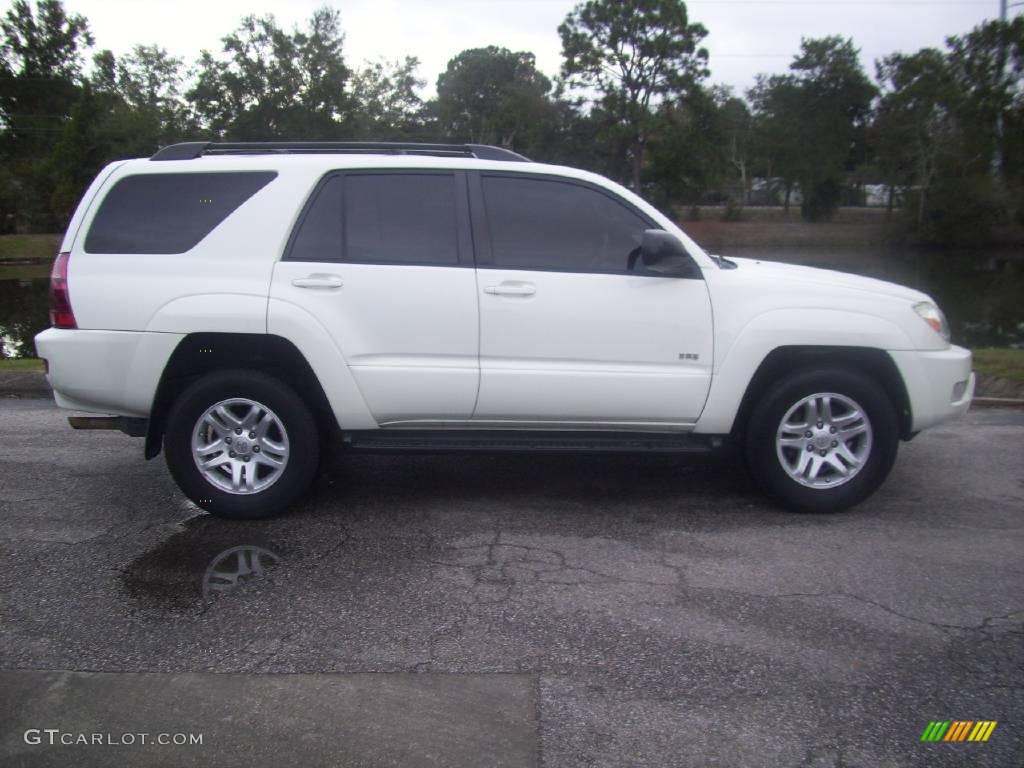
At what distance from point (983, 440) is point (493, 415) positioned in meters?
4.11

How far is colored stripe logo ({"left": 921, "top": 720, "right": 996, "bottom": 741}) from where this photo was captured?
9.64 ft

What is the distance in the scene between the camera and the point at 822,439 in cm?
508

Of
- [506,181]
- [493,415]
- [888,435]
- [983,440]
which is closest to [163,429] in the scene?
[493,415]

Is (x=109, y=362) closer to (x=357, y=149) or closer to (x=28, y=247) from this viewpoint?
(x=357, y=149)

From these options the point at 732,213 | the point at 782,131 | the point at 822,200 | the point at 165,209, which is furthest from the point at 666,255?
the point at 782,131

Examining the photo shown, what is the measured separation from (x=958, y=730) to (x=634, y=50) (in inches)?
2189

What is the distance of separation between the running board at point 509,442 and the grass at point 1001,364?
210 inches

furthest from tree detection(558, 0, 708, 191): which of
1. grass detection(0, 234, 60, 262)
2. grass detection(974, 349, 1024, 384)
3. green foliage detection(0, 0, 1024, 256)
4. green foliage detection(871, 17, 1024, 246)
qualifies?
grass detection(974, 349, 1024, 384)

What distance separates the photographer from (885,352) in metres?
5.05

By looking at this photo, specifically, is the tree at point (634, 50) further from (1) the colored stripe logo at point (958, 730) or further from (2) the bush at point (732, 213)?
(1) the colored stripe logo at point (958, 730)

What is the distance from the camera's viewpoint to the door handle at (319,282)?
15.8 feet

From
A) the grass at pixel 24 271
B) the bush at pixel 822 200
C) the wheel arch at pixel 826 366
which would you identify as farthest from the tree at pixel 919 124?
the wheel arch at pixel 826 366

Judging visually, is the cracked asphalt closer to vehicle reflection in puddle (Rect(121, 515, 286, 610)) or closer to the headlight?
vehicle reflection in puddle (Rect(121, 515, 286, 610))

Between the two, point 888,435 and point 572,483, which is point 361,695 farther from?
point 888,435
